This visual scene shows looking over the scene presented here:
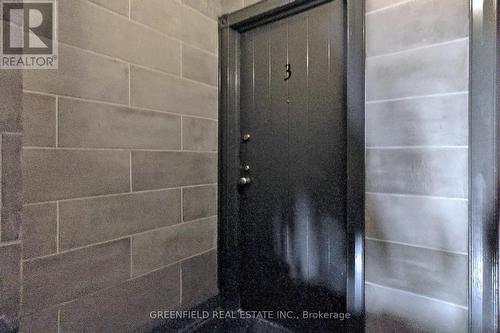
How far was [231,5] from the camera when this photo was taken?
162cm

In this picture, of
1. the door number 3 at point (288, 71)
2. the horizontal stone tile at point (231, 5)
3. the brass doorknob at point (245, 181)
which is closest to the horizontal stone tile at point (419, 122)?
the door number 3 at point (288, 71)

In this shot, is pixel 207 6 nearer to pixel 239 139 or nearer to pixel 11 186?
pixel 239 139

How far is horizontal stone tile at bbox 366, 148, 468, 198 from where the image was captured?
3.12 feet

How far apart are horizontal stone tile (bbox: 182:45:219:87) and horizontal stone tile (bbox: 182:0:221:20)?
24 centimetres

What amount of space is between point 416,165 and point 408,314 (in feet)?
1.93

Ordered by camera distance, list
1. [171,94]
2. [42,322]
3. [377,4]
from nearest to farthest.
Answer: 1. [42,322]
2. [377,4]
3. [171,94]

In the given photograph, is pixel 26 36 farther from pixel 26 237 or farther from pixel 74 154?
pixel 26 237

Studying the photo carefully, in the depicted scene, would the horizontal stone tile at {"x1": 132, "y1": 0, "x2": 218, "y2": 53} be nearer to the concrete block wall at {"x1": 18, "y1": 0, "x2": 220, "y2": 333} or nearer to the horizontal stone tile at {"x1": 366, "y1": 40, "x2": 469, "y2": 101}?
the concrete block wall at {"x1": 18, "y1": 0, "x2": 220, "y2": 333}

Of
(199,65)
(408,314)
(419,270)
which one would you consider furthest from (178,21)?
(408,314)

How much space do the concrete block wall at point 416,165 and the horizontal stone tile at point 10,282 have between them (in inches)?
51.4

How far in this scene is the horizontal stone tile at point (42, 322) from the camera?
3.04 ft

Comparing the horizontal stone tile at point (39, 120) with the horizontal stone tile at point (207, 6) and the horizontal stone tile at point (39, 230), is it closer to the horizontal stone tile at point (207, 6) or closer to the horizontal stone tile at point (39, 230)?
the horizontal stone tile at point (39, 230)

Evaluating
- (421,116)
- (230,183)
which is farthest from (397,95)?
(230,183)

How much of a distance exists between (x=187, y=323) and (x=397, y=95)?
1551 mm
